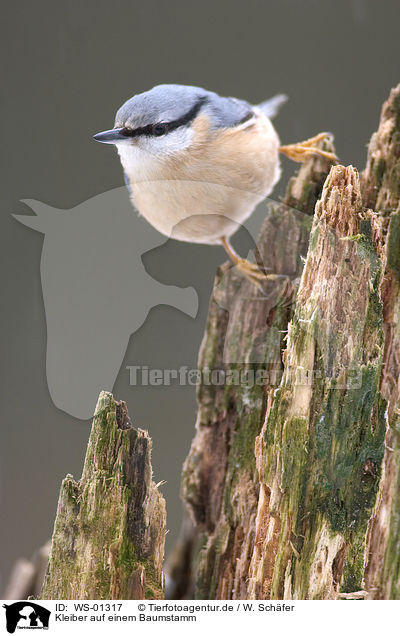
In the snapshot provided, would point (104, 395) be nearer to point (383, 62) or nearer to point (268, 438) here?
point (268, 438)

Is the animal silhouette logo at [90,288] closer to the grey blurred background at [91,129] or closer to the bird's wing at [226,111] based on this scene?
the grey blurred background at [91,129]

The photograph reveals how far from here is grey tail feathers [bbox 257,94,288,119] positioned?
66.7 inches

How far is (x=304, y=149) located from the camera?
1.67 meters

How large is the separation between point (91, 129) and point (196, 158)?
0.85 ft

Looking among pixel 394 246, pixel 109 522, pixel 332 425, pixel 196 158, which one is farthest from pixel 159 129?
pixel 109 522

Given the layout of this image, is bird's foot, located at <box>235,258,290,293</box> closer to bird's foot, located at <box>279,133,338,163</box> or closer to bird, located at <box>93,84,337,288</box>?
bird, located at <box>93,84,337,288</box>

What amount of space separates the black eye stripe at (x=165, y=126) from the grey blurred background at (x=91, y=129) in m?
0.08

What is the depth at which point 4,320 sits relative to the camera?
5.21ft
